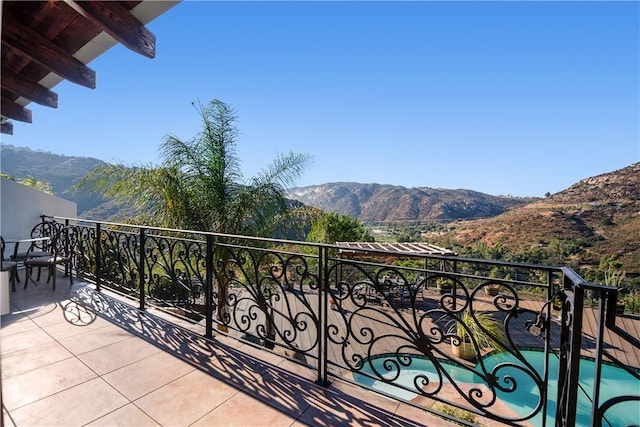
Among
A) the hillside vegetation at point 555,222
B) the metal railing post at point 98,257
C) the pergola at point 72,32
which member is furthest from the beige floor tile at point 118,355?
the hillside vegetation at point 555,222

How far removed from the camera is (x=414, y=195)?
60.2 meters

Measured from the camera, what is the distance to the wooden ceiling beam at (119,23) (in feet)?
6.91

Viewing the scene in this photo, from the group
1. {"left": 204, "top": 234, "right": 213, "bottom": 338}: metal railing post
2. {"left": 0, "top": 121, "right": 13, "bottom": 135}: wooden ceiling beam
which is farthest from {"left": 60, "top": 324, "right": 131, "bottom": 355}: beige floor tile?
{"left": 0, "top": 121, "right": 13, "bottom": 135}: wooden ceiling beam

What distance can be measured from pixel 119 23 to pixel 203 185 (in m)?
3.52

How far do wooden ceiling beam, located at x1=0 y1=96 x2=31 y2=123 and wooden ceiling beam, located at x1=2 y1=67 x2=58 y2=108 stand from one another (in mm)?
692

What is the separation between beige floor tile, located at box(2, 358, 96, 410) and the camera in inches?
78.5

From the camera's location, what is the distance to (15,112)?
432cm

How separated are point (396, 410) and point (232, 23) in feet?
21.0

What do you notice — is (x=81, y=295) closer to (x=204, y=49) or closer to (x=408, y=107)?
(x=204, y=49)

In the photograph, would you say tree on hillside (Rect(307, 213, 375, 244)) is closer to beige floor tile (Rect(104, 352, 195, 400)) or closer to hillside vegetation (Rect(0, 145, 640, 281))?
hillside vegetation (Rect(0, 145, 640, 281))

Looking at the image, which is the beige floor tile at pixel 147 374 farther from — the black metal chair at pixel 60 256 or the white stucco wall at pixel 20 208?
the white stucco wall at pixel 20 208

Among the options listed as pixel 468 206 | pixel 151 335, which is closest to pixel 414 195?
pixel 468 206

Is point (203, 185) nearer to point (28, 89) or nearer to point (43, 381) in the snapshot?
point (28, 89)

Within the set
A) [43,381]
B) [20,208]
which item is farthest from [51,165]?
[43,381]
